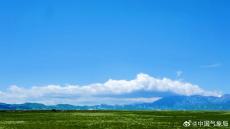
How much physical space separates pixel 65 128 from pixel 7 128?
7.42 metres

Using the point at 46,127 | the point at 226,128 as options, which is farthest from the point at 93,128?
the point at 226,128

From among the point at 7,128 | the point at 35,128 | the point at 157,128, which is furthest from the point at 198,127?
the point at 7,128

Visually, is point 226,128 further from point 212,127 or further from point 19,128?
point 19,128

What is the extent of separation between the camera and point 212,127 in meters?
54.1

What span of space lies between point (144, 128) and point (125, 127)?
253 cm

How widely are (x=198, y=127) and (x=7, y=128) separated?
24738 millimetres

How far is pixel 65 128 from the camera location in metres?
53.3

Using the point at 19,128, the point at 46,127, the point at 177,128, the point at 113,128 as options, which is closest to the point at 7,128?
the point at 19,128

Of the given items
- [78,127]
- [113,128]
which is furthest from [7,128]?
[113,128]

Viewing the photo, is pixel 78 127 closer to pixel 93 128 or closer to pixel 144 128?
pixel 93 128

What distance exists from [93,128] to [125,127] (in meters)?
4.42

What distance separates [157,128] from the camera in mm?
53812

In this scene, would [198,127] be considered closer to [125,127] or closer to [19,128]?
[125,127]

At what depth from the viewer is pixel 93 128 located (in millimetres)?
53062
